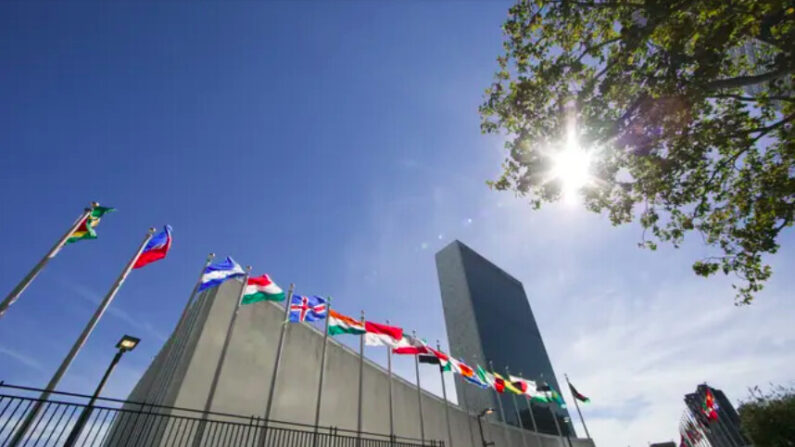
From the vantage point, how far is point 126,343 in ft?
32.0

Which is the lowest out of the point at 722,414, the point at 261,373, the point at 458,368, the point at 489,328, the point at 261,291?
the point at 261,373

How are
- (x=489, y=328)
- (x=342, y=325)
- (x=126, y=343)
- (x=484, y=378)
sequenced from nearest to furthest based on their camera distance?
(x=126, y=343), (x=342, y=325), (x=484, y=378), (x=489, y=328)

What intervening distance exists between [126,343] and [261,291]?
14.1 feet

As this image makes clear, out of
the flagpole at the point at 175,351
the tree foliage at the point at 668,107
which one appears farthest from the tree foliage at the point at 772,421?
the flagpole at the point at 175,351

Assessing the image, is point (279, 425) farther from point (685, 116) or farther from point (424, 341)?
point (685, 116)

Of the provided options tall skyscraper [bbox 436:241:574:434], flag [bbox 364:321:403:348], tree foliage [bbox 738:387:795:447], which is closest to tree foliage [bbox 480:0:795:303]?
flag [bbox 364:321:403:348]

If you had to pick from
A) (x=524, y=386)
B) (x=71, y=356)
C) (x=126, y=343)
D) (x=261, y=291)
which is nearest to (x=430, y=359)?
(x=261, y=291)

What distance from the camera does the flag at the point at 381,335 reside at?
1570 cm

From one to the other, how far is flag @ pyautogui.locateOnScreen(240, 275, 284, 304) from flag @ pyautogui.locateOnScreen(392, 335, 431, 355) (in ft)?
22.2

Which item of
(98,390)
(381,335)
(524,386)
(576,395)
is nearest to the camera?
(98,390)

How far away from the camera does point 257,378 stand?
13.4 meters

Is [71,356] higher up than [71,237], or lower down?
lower down

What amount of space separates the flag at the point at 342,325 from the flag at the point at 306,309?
452mm

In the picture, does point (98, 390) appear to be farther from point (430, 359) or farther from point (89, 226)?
point (430, 359)
